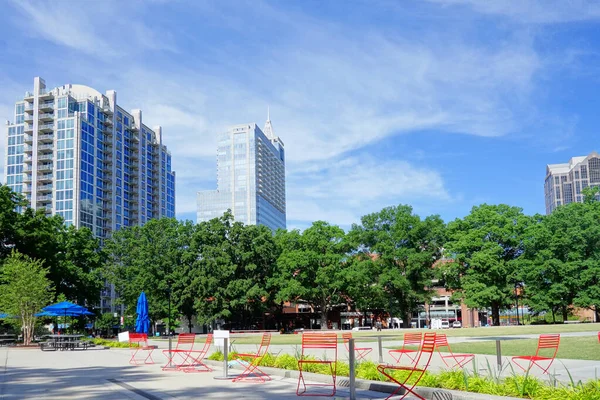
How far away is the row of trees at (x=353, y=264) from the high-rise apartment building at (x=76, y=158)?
48.1m

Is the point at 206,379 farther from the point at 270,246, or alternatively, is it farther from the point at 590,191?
the point at 590,191

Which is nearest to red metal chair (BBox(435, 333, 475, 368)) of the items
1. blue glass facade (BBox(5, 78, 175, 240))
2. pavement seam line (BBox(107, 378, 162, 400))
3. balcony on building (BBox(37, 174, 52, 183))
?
pavement seam line (BBox(107, 378, 162, 400))

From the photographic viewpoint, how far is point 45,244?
175 ft

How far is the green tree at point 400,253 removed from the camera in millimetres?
69188

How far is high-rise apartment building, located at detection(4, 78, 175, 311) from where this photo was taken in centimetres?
11850

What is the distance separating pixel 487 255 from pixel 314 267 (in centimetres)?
1993

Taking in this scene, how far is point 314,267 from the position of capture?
232ft

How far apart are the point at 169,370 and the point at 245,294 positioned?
49.2 m

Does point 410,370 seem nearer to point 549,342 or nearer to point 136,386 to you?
point 549,342

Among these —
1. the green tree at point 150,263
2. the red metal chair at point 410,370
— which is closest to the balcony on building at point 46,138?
the green tree at point 150,263

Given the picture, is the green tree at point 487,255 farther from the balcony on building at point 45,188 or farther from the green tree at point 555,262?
the balcony on building at point 45,188

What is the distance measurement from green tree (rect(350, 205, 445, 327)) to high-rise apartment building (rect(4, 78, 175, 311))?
6659 cm

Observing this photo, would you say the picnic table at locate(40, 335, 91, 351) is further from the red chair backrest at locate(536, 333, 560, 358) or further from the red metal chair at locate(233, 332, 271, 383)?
the red chair backrest at locate(536, 333, 560, 358)

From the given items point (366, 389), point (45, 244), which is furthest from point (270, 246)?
point (366, 389)
